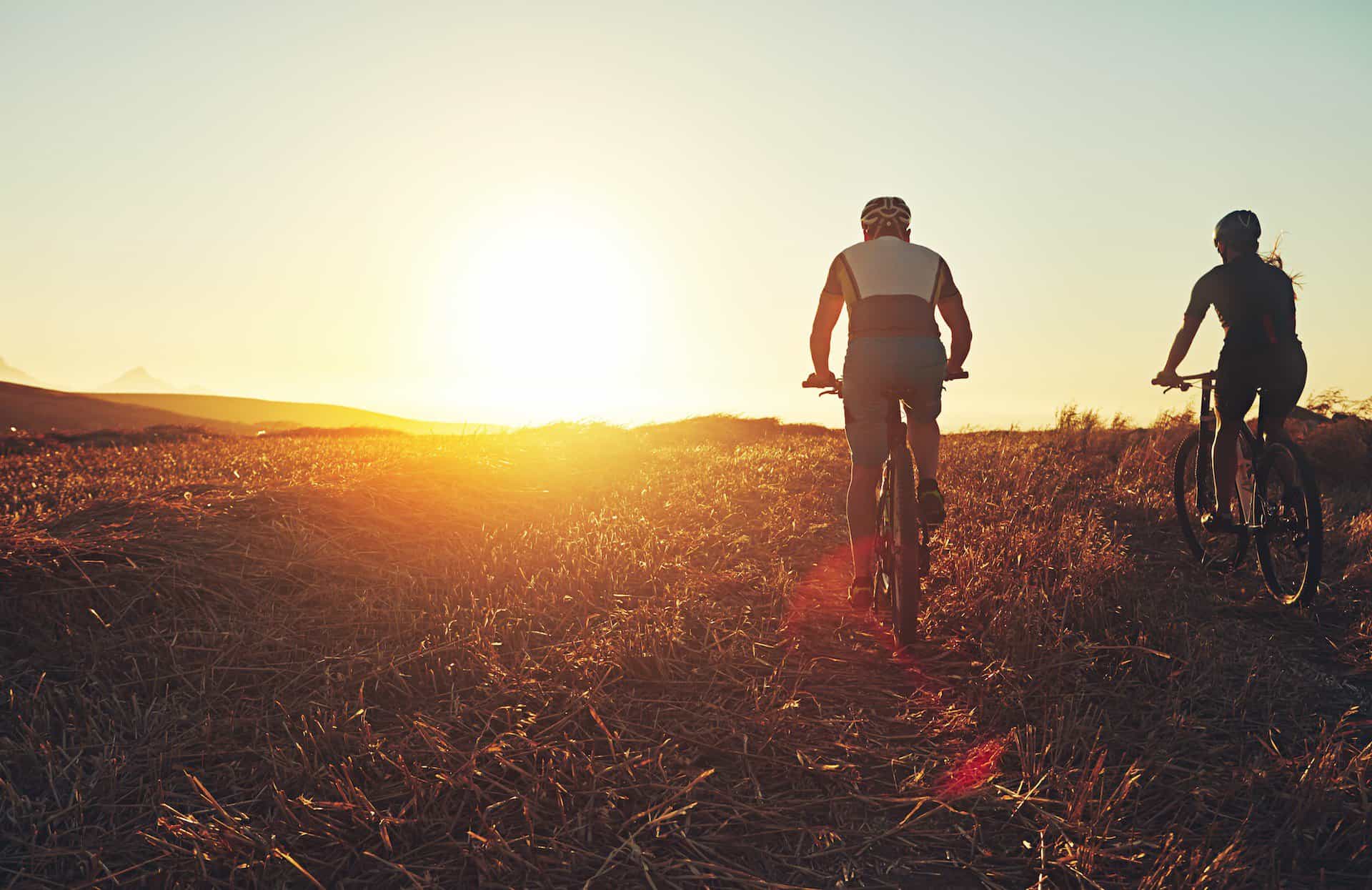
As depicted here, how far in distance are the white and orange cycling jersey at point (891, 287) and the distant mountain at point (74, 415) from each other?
1038 centimetres

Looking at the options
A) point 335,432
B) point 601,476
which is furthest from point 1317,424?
point 335,432

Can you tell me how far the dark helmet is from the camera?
4750 mm

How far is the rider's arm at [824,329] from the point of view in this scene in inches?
158

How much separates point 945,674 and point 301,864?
2553 millimetres

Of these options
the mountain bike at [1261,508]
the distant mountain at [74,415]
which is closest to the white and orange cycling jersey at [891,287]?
the mountain bike at [1261,508]

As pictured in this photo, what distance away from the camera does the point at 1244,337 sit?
468 cm

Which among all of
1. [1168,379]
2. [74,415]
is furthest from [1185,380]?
[74,415]

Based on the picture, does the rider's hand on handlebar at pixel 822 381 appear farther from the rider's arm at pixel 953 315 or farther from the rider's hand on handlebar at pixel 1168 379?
the rider's hand on handlebar at pixel 1168 379

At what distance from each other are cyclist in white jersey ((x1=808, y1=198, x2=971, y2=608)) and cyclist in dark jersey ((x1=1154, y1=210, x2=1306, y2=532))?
6.95ft

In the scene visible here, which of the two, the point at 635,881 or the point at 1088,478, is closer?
the point at 635,881

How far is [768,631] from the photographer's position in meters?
3.54

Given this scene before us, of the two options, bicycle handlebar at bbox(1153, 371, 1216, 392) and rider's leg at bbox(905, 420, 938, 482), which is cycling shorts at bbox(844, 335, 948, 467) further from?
bicycle handlebar at bbox(1153, 371, 1216, 392)

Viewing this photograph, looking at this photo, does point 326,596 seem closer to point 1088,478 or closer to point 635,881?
point 635,881

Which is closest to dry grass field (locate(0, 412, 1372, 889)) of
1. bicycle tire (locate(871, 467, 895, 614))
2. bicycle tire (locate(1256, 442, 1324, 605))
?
bicycle tire (locate(1256, 442, 1324, 605))
